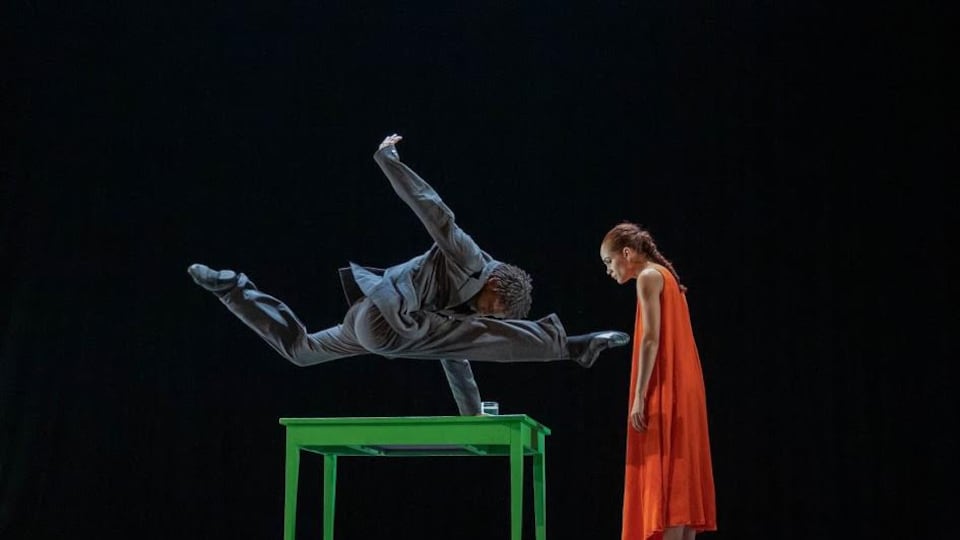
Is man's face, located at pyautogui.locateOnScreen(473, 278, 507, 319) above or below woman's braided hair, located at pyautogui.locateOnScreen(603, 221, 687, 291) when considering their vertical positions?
below

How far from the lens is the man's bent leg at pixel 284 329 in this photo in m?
3.24

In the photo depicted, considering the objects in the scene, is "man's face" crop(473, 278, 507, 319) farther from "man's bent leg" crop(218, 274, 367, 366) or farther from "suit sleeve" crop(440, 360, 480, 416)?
"man's bent leg" crop(218, 274, 367, 366)

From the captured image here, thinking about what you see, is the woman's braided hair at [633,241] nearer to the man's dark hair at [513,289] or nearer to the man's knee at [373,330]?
the man's dark hair at [513,289]

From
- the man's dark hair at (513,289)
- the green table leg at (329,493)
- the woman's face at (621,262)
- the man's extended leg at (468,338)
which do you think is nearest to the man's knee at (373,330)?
the man's extended leg at (468,338)

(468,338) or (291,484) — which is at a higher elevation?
(468,338)

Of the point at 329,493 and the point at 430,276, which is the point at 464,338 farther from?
the point at 329,493

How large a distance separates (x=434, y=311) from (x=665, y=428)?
0.75m

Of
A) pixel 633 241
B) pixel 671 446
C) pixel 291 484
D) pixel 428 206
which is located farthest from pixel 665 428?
pixel 291 484

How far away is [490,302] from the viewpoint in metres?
3.13

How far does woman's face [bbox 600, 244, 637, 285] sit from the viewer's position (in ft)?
9.90

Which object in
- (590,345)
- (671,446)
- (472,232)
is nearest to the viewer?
(671,446)

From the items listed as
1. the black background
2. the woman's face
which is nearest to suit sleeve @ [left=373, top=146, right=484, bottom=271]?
the woman's face

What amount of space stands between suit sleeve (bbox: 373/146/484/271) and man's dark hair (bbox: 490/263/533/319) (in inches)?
4.4

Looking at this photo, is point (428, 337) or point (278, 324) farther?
point (278, 324)
